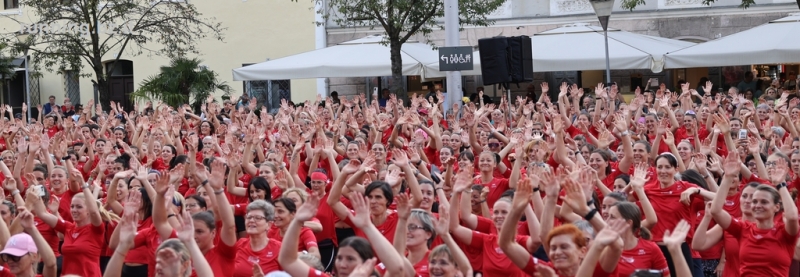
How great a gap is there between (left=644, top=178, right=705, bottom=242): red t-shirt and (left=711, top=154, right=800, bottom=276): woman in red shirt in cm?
110

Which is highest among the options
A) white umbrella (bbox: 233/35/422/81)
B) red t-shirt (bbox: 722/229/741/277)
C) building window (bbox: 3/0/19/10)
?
building window (bbox: 3/0/19/10)

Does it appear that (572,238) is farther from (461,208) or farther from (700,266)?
(700,266)

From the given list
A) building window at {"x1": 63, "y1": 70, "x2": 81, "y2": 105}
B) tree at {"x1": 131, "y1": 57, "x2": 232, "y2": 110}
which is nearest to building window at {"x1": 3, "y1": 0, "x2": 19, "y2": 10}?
building window at {"x1": 63, "y1": 70, "x2": 81, "y2": 105}

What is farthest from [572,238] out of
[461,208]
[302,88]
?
[302,88]

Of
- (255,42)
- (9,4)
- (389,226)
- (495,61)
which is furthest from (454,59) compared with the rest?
(9,4)

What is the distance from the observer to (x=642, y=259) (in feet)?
20.4

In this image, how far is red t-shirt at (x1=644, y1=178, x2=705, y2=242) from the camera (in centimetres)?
799

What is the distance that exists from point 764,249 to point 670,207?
4.59ft

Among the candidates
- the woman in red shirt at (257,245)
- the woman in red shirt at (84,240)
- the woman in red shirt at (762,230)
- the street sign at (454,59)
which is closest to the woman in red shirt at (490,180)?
the woman in red shirt at (762,230)

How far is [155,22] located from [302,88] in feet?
15.8

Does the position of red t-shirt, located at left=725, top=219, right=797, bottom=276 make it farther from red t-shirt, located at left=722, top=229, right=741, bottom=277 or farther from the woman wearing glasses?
the woman wearing glasses

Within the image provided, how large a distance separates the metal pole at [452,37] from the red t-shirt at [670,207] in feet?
25.5

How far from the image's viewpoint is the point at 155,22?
2509 centimetres

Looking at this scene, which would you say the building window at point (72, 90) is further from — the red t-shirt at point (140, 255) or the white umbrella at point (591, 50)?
the red t-shirt at point (140, 255)
